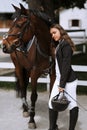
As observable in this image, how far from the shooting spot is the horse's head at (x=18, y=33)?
6.00 m

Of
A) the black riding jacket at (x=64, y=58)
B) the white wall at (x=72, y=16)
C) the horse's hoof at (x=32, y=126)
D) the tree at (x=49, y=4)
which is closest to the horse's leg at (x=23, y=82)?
the horse's hoof at (x=32, y=126)

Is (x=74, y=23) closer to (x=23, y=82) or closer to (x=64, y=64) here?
(x=23, y=82)

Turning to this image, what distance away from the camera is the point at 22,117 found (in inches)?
286

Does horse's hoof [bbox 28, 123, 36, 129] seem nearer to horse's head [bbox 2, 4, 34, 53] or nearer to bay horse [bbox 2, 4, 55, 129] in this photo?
bay horse [bbox 2, 4, 55, 129]

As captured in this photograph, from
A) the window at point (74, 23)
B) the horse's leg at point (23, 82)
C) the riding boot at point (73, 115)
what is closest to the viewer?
the riding boot at point (73, 115)

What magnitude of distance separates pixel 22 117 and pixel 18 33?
1.90 m

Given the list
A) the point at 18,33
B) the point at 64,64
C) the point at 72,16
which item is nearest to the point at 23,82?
the point at 18,33

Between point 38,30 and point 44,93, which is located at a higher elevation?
point 38,30

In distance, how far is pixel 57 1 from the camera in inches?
551

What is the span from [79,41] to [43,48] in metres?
12.1

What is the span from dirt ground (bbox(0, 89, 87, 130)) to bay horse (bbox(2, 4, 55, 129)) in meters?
0.25

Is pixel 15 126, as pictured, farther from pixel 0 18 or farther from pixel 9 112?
pixel 0 18

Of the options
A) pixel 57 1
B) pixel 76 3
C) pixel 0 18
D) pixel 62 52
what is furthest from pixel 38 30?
pixel 0 18

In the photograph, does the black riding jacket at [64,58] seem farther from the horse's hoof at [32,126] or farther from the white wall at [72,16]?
the white wall at [72,16]
